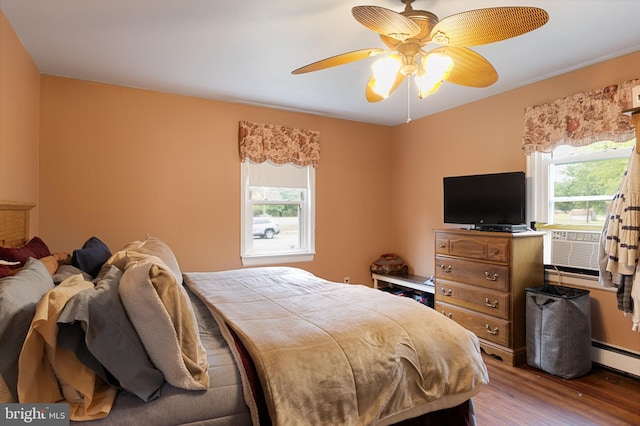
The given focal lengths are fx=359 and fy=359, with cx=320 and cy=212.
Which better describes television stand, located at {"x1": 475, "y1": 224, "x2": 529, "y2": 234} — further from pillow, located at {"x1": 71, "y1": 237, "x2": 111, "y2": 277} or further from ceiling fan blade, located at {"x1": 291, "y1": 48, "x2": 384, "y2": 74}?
pillow, located at {"x1": 71, "y1": 237, "x2": 111, "y2": 277}

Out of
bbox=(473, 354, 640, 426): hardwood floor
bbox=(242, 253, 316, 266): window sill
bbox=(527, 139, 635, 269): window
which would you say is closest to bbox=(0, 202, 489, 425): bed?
bbox=(473, 354, 640, 426): hardwood floor

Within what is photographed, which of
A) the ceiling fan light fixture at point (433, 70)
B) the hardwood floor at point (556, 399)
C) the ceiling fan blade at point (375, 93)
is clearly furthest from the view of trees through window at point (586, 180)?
the ceiling fan blade at point (375, 93)

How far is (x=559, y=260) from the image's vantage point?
3.18 metres

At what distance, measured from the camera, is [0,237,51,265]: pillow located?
70.4 inches

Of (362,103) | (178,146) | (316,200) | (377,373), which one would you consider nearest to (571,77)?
(362,103)

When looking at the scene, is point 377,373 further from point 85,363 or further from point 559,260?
point 559,260

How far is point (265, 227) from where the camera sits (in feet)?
14.0

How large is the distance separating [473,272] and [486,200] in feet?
2.38

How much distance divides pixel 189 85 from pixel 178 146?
633mm

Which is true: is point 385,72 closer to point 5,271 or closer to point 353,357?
point 353,357

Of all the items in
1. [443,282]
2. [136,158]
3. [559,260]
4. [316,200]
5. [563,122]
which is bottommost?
[443,282]

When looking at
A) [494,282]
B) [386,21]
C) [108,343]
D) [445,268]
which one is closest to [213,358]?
[108,343]

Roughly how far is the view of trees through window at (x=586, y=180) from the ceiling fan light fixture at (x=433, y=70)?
70.6 inches

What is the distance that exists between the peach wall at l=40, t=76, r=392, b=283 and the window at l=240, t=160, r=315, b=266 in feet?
0.37
